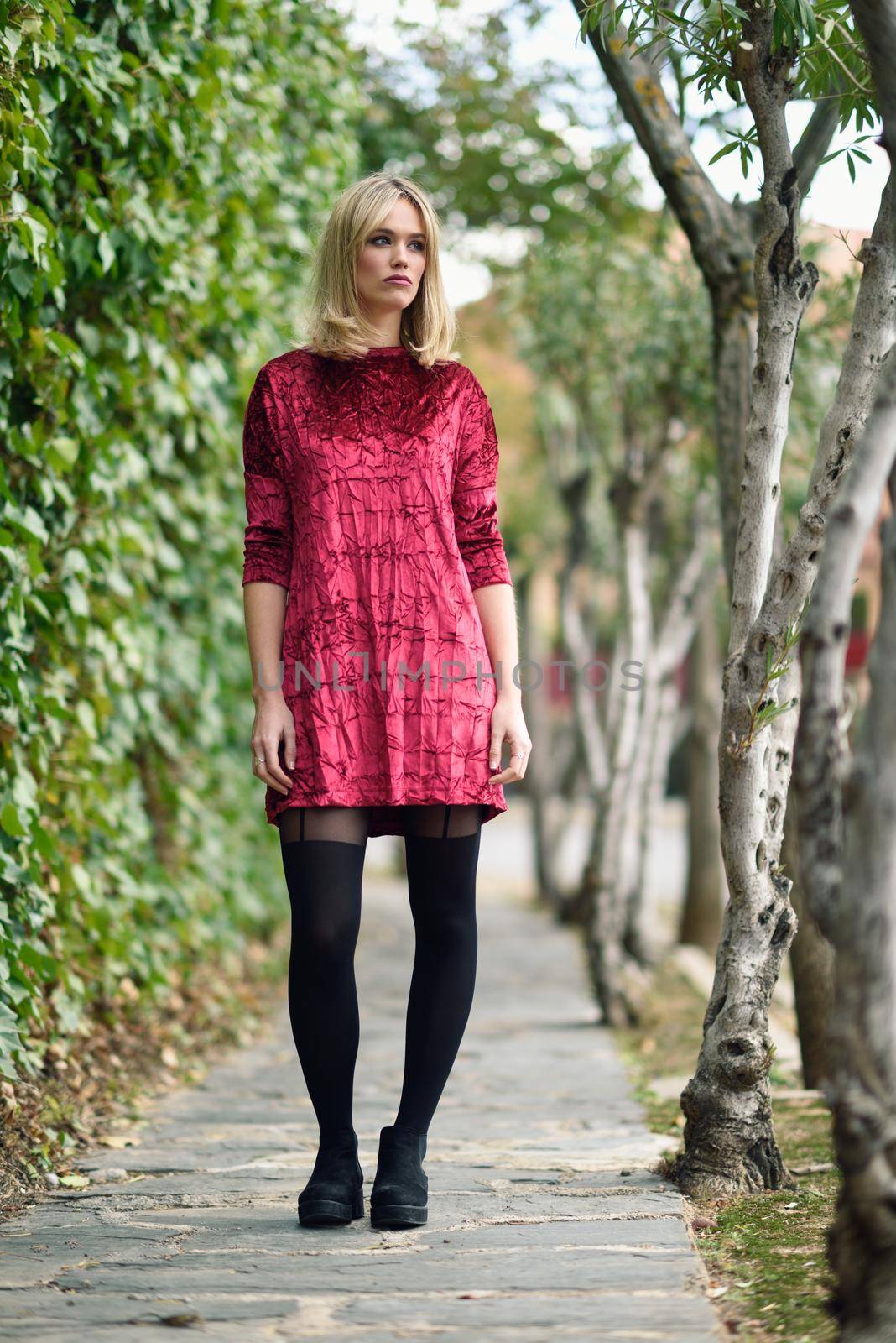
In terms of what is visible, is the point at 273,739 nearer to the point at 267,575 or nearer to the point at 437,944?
the point at 267,575

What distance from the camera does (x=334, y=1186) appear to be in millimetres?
2572

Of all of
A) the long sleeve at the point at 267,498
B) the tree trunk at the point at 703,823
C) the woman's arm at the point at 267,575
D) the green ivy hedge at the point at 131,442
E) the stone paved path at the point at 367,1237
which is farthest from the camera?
the tree trunk at the point at 703,823

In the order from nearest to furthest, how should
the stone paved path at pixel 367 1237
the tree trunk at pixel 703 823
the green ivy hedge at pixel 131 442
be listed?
the stone paved path at pixel 367 1237, the green ivy hedge at pixel 131 442, the tree trunk at pixel 703 823

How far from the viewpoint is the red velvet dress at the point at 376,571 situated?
2.64 metres

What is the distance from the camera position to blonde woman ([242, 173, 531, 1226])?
2602mm

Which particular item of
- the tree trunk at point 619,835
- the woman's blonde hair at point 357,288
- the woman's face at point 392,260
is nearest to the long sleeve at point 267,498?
the woman's blonde hair at point 357,288

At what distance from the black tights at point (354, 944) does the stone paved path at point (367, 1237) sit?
0.28 m

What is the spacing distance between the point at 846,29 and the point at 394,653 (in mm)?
1696

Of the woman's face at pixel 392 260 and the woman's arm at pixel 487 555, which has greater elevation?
the woman's face at pixel 392 260

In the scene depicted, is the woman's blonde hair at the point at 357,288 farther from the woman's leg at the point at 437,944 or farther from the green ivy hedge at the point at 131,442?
the woman's leg at the point at 437,944

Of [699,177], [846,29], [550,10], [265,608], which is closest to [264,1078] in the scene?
[265,608]

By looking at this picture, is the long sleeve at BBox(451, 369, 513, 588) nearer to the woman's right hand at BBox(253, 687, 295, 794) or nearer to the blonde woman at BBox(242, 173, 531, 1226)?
the blonde woman at BBox(242, 173, 531, 1226)

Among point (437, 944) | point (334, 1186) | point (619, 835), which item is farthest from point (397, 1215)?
point (619, 835)

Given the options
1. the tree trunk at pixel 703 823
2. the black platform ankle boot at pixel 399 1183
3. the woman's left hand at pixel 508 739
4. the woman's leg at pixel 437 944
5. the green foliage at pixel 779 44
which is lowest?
the tree trunk at pixel 703 823
